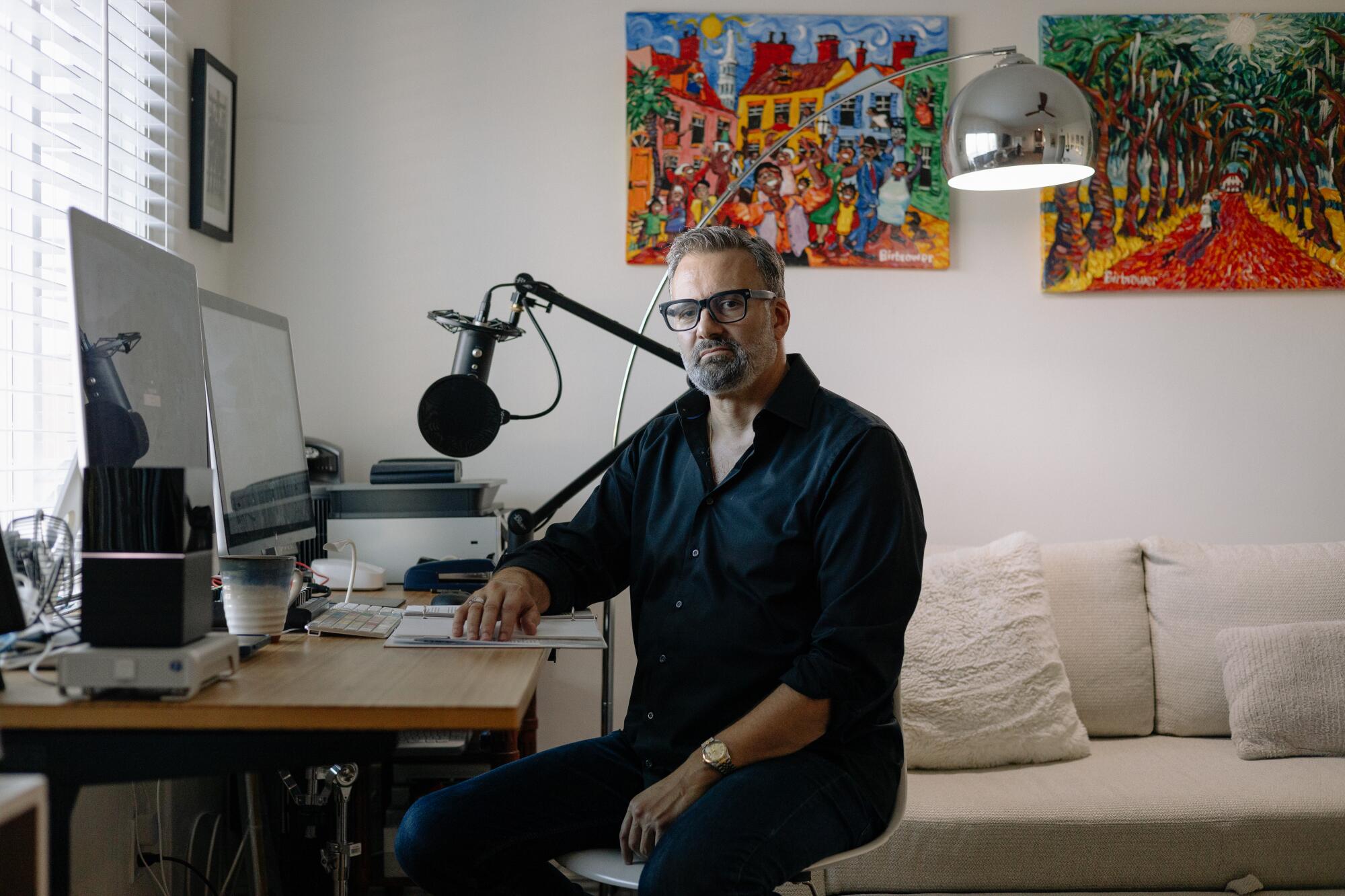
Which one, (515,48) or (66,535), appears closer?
(66,535)

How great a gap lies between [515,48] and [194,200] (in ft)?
2.89

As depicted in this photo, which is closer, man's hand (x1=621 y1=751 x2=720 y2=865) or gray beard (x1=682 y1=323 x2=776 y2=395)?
man's hand (x1=621 y1=751 x2=720 y2=865)

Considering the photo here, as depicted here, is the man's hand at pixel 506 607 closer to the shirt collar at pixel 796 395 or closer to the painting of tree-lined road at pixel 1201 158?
the shirt collar at pixel 796 395

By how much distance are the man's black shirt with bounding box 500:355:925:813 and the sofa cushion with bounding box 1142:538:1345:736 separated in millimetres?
1266

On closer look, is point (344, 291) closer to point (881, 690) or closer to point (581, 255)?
point (581, 255)

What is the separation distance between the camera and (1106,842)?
1991mm

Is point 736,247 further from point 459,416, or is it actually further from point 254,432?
point 254,432

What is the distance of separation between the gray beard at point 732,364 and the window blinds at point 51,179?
3.08 feet

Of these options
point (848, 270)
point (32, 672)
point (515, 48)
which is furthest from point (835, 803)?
point (515, 48)

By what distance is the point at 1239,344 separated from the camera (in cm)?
280

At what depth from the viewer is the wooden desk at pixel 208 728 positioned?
102cm

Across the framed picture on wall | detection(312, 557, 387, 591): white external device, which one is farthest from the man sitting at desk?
the framed picture on wall

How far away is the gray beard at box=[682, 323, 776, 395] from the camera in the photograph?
5.49 ft

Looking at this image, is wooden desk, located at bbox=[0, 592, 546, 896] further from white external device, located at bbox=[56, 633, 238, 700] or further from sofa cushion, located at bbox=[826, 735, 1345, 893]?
sofa cushion, located at bbox=[826, 735, 1345, 893]
